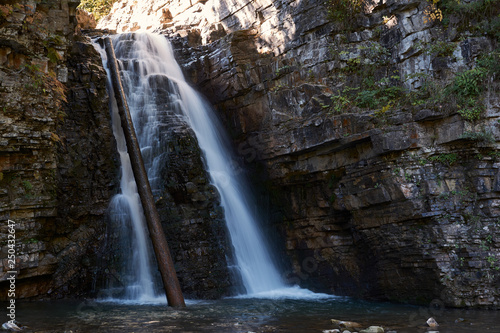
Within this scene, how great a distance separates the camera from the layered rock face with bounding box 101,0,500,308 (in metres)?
9.85

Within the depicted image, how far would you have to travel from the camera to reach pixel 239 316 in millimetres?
7887

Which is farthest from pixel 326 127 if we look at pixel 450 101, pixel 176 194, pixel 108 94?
pixel 108 94

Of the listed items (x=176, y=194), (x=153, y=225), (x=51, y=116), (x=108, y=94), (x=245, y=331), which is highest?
(x=108, y=94)

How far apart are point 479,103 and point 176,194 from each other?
868cm

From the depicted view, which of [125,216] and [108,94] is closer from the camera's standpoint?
[125,216]

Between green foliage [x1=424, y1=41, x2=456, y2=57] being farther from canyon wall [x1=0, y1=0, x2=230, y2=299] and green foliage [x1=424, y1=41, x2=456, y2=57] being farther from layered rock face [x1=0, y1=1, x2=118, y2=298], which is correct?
layered rock face [x1=0, y1=1, x2=118, y2=298]

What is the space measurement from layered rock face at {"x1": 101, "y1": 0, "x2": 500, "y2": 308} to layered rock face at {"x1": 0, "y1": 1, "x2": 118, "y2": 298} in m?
5.17

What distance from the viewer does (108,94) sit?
44.0 feet

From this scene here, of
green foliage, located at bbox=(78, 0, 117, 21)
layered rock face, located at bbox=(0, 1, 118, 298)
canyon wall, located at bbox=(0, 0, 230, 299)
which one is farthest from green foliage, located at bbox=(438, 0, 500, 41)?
green foliage, located at bbox=(78, 0, 117, 21)

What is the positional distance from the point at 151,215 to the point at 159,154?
2.96 metres

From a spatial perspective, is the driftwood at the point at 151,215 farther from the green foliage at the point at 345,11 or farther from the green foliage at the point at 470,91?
the green foliage at the point at 470,91

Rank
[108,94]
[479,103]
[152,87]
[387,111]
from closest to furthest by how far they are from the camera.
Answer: [479,103], [387,111], [108,94], [152,87]

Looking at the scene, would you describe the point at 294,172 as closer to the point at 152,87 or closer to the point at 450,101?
the point at 450,101

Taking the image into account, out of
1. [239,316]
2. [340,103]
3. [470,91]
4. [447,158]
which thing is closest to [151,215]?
[239,316]
